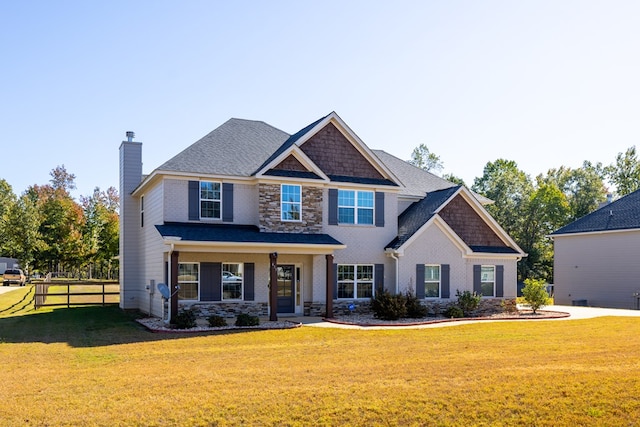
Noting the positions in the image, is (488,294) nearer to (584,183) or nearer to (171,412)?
(171,412)

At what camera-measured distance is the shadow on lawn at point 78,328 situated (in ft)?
54.9

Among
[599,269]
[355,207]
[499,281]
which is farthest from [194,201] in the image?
[599,269]

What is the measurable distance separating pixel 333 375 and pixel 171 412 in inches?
134

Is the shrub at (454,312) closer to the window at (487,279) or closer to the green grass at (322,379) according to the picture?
the window at (487,279)

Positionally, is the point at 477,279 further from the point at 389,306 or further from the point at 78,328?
the point at 78,328

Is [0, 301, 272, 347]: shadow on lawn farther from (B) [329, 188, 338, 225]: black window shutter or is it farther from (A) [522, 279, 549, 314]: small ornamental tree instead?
(A) [522, 279, 549, 314]: small ornamental tree

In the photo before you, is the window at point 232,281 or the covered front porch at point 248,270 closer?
the covered front porch at point 248,270

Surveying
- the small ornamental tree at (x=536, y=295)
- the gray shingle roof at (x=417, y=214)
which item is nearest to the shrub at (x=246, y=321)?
the gray shingle roof at (x=417, y=214)

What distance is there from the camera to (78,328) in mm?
19359

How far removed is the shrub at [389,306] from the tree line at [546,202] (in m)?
33.0

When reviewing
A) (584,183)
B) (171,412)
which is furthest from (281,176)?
(584,183)

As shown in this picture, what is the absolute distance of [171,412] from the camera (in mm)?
8688

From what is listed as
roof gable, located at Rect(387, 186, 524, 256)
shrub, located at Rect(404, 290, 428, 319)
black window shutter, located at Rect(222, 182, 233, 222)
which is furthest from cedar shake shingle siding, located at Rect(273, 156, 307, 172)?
shrub, located at Rect(404, 290, 428, 319)

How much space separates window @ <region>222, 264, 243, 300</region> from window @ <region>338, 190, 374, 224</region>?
4764mm
